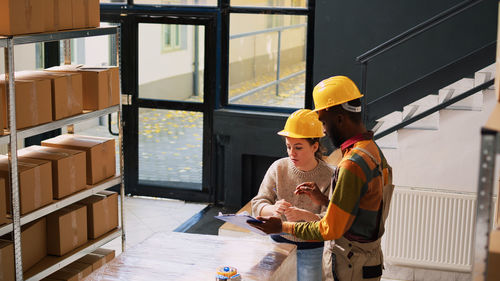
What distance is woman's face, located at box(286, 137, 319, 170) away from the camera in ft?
12.9

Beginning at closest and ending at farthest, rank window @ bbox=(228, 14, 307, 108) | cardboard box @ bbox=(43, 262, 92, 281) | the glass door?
cardboard box @ bbox=(43, 262, 92, 281) < window @ bbox=(228, 14, 307, 108) < the glass door

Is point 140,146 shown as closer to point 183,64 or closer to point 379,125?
point 183,64

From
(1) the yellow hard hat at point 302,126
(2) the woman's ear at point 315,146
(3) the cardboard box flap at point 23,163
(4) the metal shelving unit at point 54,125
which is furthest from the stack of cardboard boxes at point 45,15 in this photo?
(2) the woman's ear at point 315,146

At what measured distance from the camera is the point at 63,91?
4398 millimetres

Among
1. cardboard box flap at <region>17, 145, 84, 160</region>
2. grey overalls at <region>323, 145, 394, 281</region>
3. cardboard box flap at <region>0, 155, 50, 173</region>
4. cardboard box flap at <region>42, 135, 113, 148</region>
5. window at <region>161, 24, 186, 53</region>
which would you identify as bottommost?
grey overalls at <region>323, 145, 394, 281</region>

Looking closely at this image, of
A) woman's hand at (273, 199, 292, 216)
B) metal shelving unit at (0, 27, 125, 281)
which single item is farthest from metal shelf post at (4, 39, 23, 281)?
woman's hand at (273, 199, 292, 216)

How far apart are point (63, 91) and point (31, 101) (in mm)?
321

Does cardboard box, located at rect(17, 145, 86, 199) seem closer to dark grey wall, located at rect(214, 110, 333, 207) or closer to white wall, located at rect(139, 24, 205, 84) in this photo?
dark grey wall, located at rect(214, 110, 333, 207)

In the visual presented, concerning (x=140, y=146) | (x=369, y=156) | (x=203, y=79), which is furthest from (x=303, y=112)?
(x=140, y=146)

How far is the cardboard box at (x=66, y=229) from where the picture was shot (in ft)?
14.6

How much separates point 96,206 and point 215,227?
2.37 meters

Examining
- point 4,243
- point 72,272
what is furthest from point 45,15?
point 72,272

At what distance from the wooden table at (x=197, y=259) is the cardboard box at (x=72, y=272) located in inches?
43.0

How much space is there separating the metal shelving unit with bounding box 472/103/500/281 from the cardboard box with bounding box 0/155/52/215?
9.17ft
